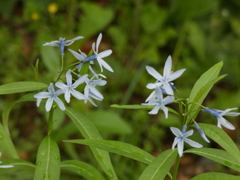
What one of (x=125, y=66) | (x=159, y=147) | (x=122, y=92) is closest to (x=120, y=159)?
(x=159, y=147)

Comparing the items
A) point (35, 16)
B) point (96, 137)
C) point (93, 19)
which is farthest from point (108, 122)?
point (35, 16)

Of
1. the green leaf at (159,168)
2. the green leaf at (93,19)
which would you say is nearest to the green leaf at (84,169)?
the green leaf at (159,168)

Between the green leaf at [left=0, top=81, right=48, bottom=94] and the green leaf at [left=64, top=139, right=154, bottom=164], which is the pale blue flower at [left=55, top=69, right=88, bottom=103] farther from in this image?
the green leaf at [left=64, top=139, right=154, bottom=164]

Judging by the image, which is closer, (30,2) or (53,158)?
(53,158)

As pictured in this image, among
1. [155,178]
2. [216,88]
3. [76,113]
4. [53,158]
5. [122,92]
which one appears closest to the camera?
[155,178]

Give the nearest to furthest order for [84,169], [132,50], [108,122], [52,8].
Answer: [84,169], [108,122], [52,8], [132,50]

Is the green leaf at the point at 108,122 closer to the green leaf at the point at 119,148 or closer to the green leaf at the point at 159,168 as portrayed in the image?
the green leaf at the point at 119,148

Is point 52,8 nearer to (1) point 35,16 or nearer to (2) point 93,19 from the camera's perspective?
(1) point 35,16

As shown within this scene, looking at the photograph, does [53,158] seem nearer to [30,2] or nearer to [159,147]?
[159,147]
